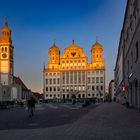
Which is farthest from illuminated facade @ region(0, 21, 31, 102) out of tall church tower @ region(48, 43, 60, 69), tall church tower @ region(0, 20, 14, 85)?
tall church tower @ region(48, 43, 60, 69)

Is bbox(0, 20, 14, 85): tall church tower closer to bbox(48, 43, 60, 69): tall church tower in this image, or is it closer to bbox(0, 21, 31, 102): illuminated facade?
bbox(0, 21, 31, 102): illuminated facade

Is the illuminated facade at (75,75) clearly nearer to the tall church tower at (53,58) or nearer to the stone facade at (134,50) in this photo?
the tall church tower at (53,58)

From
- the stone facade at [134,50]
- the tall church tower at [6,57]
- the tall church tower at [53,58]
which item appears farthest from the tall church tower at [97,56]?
the stone facade at [134,50]

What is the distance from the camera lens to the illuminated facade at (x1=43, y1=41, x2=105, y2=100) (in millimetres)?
149375

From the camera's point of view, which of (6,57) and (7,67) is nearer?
(7,67)

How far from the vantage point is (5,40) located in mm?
119375

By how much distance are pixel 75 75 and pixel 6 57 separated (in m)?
45.6

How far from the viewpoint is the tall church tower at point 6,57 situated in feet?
372

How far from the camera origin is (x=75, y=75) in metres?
152

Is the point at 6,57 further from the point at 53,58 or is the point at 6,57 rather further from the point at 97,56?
the point at 97,56

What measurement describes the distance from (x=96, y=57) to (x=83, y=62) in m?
7.56

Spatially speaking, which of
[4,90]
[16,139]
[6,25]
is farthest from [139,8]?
[6,25]

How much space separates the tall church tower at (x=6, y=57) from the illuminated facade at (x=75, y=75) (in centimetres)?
3554

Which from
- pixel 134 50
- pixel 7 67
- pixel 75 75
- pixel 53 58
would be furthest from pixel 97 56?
pixel 134 50
